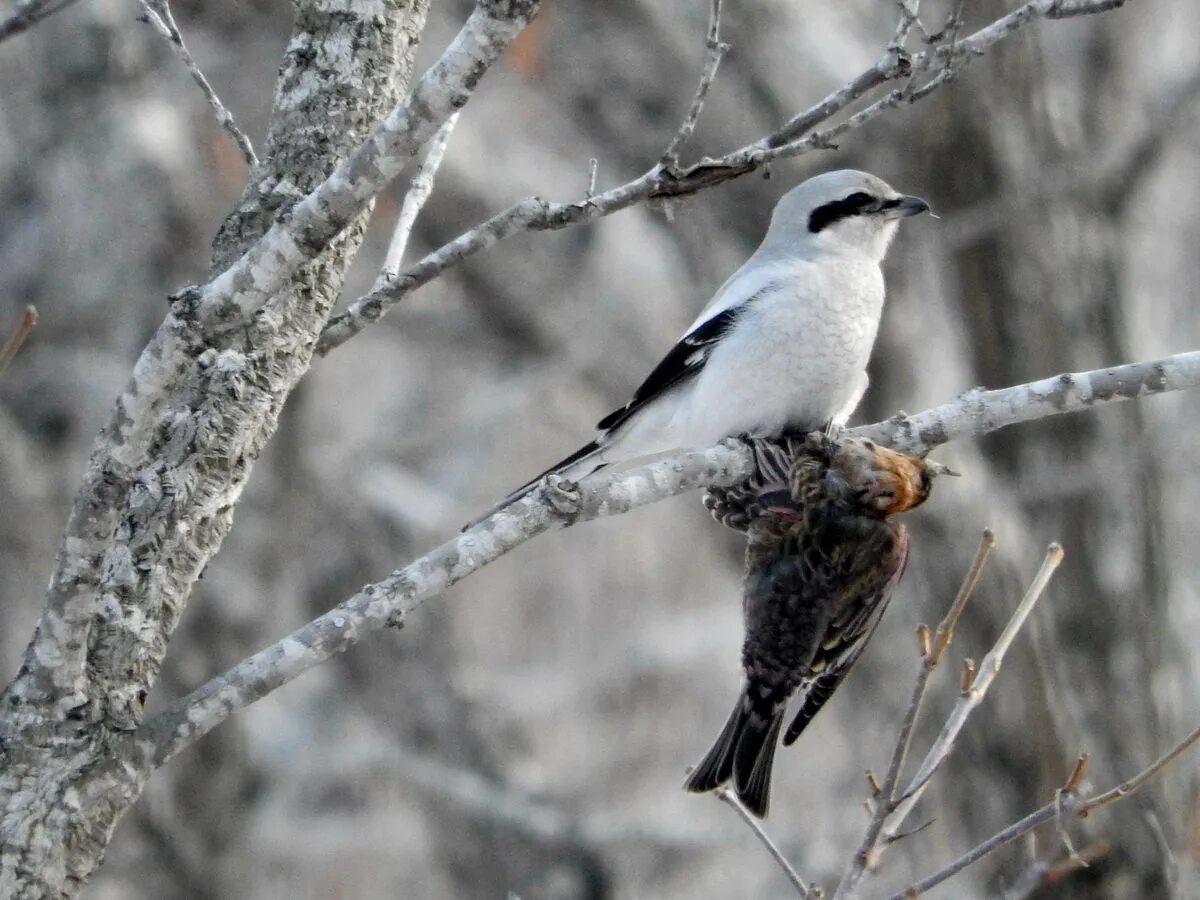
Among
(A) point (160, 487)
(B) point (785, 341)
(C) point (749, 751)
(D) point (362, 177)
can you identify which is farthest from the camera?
(B) point (785, 341)

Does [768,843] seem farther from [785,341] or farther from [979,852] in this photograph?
[785,341]

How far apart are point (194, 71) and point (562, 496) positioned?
0.99 meters

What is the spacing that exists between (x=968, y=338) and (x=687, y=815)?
4.73 metres

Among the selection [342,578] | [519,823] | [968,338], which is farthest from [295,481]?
[968,338]

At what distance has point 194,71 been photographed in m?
2.71

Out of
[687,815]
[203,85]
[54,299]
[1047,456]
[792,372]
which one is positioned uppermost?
[54,299]

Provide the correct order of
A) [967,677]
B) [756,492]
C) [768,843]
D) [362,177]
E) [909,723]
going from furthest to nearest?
[756,492] < [768,843] < [362,177] < [967,677] < [909,723]

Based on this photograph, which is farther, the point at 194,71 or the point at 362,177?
the point at 194,71

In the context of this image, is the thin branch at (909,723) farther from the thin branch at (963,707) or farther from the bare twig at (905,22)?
the bare twig at (905,22)

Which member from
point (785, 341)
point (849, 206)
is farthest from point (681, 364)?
point (849, 206)

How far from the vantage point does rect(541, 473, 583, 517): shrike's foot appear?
2635 mm

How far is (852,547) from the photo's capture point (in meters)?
3.05

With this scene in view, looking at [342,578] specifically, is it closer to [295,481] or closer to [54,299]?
[295,481]

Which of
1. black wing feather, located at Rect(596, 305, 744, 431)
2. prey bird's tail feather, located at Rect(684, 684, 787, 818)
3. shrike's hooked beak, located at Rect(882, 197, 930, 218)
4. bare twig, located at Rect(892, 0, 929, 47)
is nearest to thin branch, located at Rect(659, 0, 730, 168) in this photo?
bare twig, located at Rect(892, 0, 929, 47)
